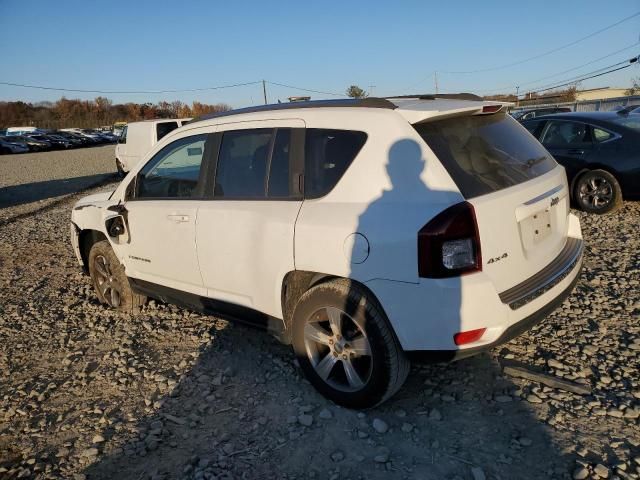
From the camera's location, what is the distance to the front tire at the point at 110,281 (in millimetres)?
4703

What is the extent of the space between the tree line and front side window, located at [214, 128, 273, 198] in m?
78.4

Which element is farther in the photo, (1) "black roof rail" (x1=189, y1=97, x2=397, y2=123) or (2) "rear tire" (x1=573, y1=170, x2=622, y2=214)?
(2) "rear tire" (x1=573, y1=170, x2=622, y2=214)

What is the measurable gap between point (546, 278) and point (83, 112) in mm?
97740

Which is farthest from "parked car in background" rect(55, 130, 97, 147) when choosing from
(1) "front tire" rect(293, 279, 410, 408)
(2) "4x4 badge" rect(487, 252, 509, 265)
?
(2) "4x4 badge" rect(487, 252, 509, 265)

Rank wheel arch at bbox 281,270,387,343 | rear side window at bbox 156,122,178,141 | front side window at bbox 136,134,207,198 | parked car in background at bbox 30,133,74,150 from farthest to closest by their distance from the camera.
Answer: parked car in background at bbox 30,133,74,150
rear side window at bbox 156,122,178,141
front side window at bbox 136,134,207,198
wheel arch at bbox 281,270,387,343

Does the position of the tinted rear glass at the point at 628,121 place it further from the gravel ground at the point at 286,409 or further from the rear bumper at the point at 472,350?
the rear bumper at the point at 472,350

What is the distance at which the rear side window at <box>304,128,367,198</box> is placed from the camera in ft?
9.28

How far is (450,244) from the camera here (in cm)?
241

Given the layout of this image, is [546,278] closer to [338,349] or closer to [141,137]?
[338,349]

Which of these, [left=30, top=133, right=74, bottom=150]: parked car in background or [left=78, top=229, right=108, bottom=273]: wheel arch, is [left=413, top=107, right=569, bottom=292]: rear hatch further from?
[left=30, top=133, right=74, bottom=150]: parked car in background

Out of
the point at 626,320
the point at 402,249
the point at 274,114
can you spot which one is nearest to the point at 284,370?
the point at 402,249

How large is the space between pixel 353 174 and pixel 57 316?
12.7ft

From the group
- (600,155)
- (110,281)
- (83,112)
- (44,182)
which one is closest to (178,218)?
(110,281)

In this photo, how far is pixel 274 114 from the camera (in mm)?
3295
